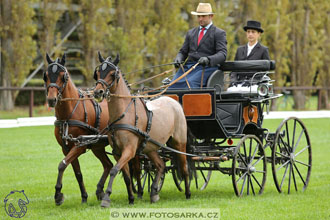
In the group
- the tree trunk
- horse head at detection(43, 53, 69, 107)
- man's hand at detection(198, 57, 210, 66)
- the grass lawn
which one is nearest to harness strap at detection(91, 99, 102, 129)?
horse head at detection(43, 53, 69, 107)

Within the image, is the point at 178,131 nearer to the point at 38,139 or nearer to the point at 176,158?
the point at 176,158

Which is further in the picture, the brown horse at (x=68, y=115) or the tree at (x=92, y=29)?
the tree at (x=92, y=29)

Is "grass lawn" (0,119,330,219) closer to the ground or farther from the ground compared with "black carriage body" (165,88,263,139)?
closer to the ground

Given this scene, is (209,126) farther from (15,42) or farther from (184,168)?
(15,42)

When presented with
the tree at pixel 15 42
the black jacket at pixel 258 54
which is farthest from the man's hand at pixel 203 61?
the tree at pixel 15 42

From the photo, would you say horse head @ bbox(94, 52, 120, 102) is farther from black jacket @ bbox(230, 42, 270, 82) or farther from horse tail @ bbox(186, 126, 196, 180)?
black jacket @ bbox(230, 42, 270, 82)

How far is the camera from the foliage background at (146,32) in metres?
20.7

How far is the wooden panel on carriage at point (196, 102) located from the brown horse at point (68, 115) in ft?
3.36

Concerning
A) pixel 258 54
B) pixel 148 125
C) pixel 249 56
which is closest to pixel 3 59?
pixel 249 56

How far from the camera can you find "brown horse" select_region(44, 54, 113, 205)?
7.05 meters

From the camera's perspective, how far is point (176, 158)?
796 centimetres

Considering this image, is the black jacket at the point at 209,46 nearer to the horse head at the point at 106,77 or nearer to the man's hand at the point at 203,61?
the man's hand at the point at 203,61

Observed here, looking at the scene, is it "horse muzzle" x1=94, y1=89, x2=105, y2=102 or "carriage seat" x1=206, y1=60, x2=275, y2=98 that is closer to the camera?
"horse muzzle" x1=94, y1=89, x2=105, y2=102

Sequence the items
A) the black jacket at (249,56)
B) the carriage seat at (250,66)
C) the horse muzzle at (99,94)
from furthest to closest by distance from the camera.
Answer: the black jacket at (249,56) < the carriage seat at (250,66) < the horse muzzle at (99,94)
